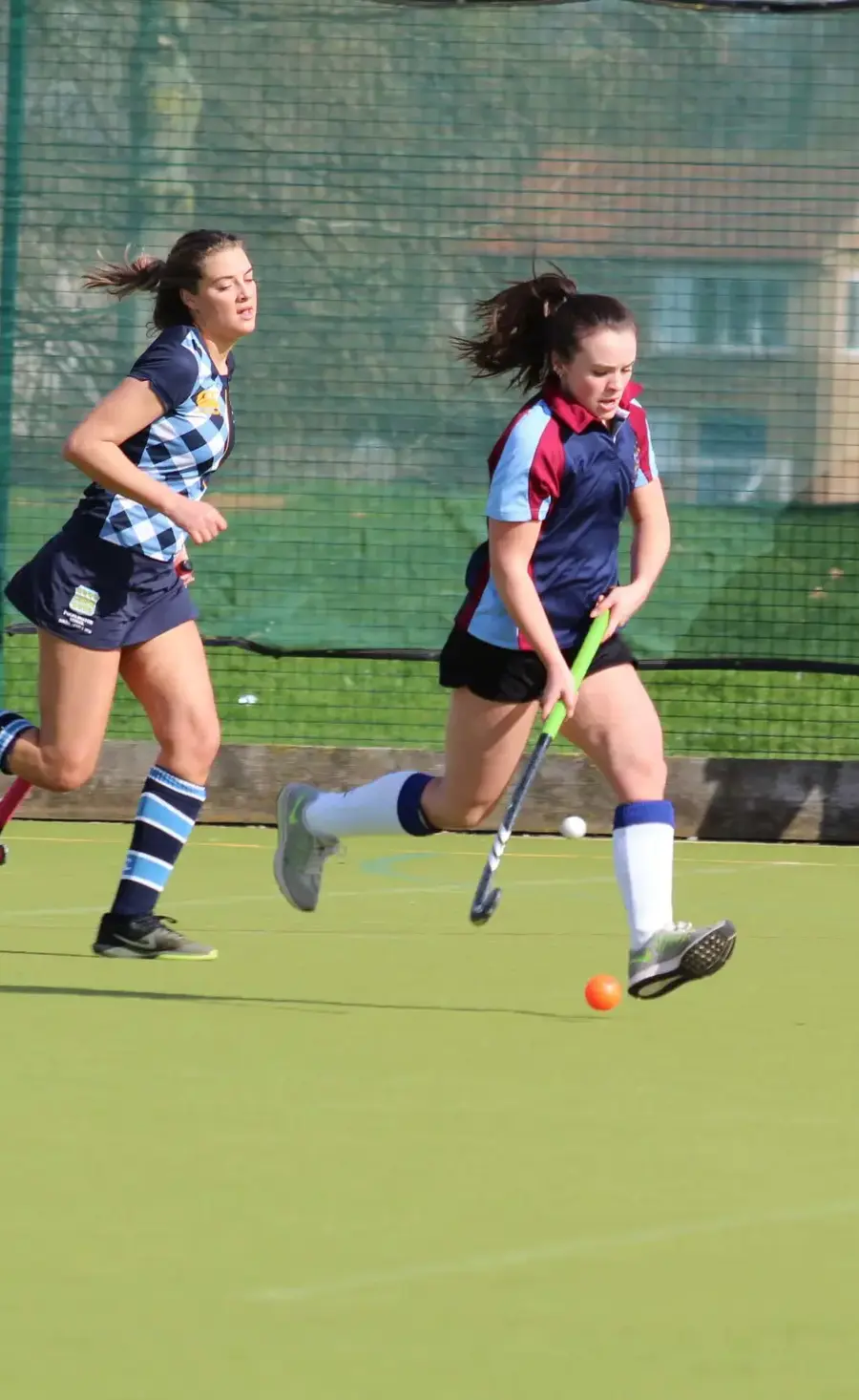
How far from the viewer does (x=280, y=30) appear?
32.4 feet

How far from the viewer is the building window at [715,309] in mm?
9992

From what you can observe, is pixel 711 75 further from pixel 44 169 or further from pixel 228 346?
pixel 228 346

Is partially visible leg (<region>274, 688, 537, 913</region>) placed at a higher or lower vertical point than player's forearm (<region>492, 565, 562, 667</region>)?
lower

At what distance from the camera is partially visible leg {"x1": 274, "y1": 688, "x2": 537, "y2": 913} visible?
6.18m

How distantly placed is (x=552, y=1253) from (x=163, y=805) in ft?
10.4

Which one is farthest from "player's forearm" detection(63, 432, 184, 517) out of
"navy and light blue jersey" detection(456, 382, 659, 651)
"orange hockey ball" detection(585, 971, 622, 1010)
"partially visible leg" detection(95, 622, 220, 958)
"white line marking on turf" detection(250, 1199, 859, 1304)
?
"white line marking on turf" detection(250, 1199, 859, 1304)

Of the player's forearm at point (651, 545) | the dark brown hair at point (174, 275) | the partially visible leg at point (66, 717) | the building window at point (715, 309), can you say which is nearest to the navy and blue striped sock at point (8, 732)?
the partially visible leg at point (66, 717)

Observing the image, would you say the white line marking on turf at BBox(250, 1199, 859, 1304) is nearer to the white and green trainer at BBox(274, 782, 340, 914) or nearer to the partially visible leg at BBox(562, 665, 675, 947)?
the partially visible leg at BBox(562, 665, 675, 947)

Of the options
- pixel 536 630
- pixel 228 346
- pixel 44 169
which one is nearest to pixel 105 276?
pixel 228 346

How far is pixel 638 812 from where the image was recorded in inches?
237

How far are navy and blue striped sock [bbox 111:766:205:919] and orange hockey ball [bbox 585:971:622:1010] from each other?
4.18 ft

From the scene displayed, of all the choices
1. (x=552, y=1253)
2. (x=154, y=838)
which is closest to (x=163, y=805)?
(x=154, y=838)

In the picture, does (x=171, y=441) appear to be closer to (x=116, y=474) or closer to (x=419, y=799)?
(x=116, y=474)

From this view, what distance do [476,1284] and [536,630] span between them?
7.94ft
